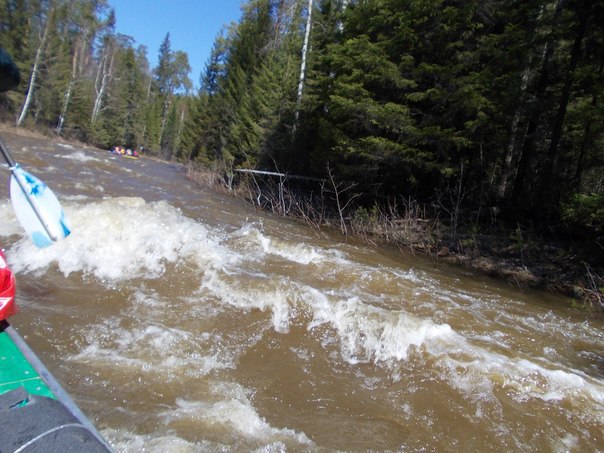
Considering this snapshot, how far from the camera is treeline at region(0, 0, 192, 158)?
31.3 metres

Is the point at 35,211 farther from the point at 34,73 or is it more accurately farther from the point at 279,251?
the point at 34,73

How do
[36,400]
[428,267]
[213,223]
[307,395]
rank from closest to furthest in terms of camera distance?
[36,400], [307,395], [428,267], [213,223]

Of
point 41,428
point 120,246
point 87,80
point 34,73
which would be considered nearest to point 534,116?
point 120,246

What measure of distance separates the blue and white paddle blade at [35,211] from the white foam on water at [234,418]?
1668mm

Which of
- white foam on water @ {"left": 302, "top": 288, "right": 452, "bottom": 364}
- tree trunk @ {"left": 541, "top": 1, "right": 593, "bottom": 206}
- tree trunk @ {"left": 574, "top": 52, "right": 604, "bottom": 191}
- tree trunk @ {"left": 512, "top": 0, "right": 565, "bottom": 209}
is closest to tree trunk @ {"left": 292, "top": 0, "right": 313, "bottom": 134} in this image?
tree trunk @ {"left": 512, "top": 0, "right": 565, "bottom": 209}

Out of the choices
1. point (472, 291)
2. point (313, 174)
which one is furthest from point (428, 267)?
point (313, 174)

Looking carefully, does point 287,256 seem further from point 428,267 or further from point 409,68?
point 409,68

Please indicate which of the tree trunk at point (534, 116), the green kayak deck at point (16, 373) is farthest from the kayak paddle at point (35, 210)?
the tree trunk at point (534, 116)

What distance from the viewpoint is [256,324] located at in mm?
4398

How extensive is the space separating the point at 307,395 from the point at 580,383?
2.65 metres

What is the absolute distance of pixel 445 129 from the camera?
1059cm

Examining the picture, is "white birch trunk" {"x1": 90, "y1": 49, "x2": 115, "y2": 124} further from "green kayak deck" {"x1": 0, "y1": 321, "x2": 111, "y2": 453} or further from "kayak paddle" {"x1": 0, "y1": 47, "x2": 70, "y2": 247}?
"green kayak deck" {"x1": 0, "y1": 321, "x2": 111, "y2": 453}

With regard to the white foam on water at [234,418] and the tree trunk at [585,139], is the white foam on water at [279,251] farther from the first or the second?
the tree trunk at [585,139]

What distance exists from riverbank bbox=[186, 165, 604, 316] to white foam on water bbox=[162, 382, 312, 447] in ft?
22.3
